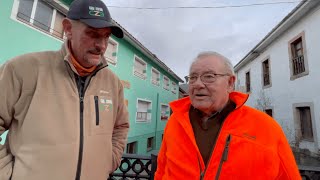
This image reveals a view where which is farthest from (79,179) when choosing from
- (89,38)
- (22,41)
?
(22,41)

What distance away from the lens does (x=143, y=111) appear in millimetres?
12023

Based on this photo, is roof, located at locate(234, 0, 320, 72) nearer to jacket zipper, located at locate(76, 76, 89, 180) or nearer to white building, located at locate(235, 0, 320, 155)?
white building, located at locate(235, 0, 320, 155)

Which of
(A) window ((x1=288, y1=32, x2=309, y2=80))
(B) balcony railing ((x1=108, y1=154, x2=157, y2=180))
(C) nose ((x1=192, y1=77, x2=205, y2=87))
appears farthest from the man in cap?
(A) window ((x1=288, y1=32, x2=309, y2=80))

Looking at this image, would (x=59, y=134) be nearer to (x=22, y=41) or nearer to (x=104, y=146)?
(x=104, y=146)

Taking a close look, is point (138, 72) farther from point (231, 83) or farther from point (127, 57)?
point (231, 83)

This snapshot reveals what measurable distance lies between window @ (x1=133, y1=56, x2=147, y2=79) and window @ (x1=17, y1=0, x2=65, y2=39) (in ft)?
17.5

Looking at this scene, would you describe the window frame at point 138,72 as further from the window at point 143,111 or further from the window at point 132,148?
the window at point 132,148

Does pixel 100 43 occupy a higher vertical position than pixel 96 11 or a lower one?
lower

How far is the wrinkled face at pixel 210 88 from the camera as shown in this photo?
4.80 ft

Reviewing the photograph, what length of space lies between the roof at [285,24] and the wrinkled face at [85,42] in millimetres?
8677

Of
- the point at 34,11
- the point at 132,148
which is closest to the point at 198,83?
the point at 34,11

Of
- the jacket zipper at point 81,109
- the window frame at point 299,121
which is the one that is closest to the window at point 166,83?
the window frame at point 299,121

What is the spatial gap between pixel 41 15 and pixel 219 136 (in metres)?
5.76

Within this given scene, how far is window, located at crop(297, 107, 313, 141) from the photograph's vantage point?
26.6 ft
